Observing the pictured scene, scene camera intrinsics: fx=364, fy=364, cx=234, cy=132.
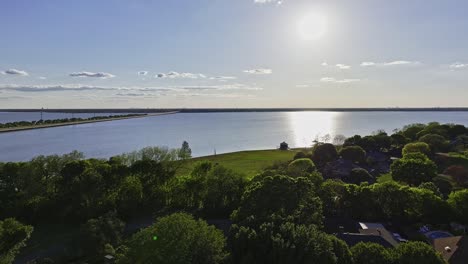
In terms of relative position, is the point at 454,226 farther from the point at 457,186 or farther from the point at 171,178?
the point at 171,178

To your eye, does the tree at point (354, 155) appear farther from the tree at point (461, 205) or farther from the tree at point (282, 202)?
the tree at point (282, 202)

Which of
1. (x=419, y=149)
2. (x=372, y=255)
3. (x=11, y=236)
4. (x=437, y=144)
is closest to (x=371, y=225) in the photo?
(x=372, y=255)

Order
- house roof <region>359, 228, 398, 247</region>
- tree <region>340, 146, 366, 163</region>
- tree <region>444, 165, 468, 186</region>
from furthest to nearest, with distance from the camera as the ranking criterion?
tree <region>340, 146, 366, 163</region>
tree <region>444, 165, 468, 186</region>
house roof <region>359, 228, 398, 247</region>

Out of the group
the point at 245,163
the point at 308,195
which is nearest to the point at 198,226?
the point at 308,195

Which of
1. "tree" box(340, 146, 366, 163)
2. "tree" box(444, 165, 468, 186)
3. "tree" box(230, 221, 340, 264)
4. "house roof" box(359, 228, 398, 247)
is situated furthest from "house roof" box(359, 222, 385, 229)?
"tree" box(340, 146, 366, 163)

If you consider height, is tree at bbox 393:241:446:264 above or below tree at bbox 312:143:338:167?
above

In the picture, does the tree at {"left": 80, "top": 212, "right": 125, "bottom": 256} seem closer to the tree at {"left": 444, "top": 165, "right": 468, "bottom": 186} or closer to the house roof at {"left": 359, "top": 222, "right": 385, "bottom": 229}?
the house roof at {"left": 359, "top": 222, "right": 385, "bottom": 229}
